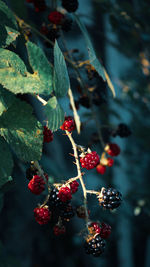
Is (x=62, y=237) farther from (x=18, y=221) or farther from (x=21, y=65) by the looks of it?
(x=21, y=65)

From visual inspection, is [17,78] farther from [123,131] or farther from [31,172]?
[123,131]

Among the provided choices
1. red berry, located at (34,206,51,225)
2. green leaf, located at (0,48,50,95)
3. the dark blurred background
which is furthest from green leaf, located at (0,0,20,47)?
the dark blurred background

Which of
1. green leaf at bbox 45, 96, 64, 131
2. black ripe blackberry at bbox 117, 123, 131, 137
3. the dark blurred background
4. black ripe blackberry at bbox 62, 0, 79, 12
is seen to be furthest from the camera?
the dark blurred background

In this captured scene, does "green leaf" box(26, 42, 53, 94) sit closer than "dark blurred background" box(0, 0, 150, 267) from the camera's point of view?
Yes

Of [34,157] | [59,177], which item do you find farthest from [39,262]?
[34,157]

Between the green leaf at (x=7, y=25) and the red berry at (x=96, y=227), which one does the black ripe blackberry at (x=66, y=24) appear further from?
the red berry at (x=96, y=227)

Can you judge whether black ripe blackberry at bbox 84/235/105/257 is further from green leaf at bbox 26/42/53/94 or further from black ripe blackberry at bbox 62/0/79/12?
black ripe blackberry at bbox 62/0/79/12
